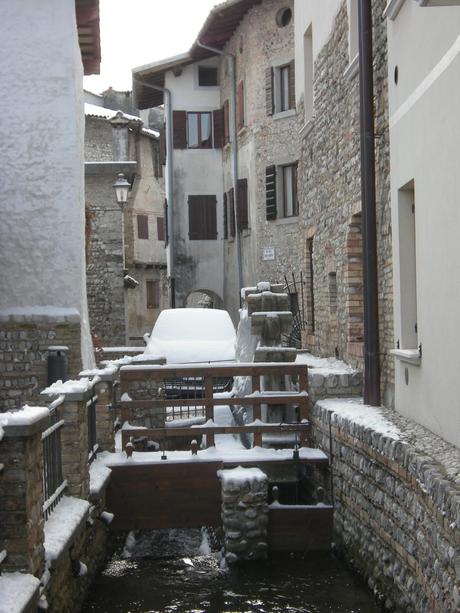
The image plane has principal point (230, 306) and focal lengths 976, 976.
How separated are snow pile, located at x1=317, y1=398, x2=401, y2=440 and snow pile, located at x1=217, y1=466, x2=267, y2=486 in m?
0.94

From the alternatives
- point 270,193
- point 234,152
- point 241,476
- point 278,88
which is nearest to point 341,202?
point 241,476

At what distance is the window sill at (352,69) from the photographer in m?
11.0

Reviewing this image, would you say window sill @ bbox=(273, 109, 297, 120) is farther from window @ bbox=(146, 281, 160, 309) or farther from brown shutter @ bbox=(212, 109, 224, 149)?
window @ bbox=(146, 281, 160, 309)

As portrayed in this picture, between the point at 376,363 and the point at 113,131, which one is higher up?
the point at 113,131

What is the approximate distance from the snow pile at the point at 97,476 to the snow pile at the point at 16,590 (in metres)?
2.63

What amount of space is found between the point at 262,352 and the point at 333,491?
1.85 m

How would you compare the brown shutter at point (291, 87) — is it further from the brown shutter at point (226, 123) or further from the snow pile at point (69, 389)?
the snow pile at point (69, 389)

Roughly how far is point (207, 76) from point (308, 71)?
13450 mm

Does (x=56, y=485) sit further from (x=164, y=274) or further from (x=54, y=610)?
(x=164, y=274)

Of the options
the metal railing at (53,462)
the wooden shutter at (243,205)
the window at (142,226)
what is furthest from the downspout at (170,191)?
the metal railing at (53,462)

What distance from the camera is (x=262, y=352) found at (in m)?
10.5

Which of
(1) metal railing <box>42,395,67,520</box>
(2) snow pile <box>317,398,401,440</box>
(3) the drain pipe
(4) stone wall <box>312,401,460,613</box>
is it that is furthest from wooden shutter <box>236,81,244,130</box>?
(1) metal railing <box>42,395,67,520</box>

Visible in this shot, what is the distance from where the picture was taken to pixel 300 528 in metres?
8.83

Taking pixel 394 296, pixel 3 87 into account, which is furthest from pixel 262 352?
pixel 3 87
